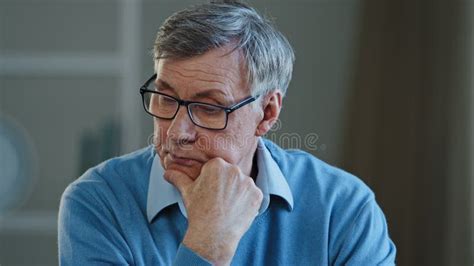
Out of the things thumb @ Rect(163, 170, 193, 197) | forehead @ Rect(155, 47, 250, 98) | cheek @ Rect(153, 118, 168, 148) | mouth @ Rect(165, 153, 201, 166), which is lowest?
thumb @ Rect(163, 170, 193, 197)

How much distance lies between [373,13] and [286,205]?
2328 mm

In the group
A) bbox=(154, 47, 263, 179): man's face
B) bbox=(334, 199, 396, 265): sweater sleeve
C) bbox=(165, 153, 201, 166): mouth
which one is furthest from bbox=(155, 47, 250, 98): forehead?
bbox=(334, 199, 396, 265): sweater sleeve

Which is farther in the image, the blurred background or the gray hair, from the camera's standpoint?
the blurred background

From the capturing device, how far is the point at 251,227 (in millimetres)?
1838

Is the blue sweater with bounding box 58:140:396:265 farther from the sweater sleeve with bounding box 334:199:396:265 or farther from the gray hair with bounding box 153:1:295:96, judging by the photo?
the gray hair with bounding box 153:1:295:96

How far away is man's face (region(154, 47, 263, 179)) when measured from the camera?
5.52 feet

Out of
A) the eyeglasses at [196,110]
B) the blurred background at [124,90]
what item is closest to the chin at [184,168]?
the eyeglasses at [196,110]

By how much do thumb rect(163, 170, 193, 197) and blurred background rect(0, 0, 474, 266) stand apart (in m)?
2.15

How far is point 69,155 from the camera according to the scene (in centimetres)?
409

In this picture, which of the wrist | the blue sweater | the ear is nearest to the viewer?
the wrist

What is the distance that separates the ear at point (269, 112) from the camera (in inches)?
73.3

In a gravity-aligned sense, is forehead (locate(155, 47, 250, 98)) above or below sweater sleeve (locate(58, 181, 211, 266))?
above

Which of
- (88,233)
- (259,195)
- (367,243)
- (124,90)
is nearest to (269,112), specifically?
(259,195)

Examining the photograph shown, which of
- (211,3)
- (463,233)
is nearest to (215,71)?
(211,3)
